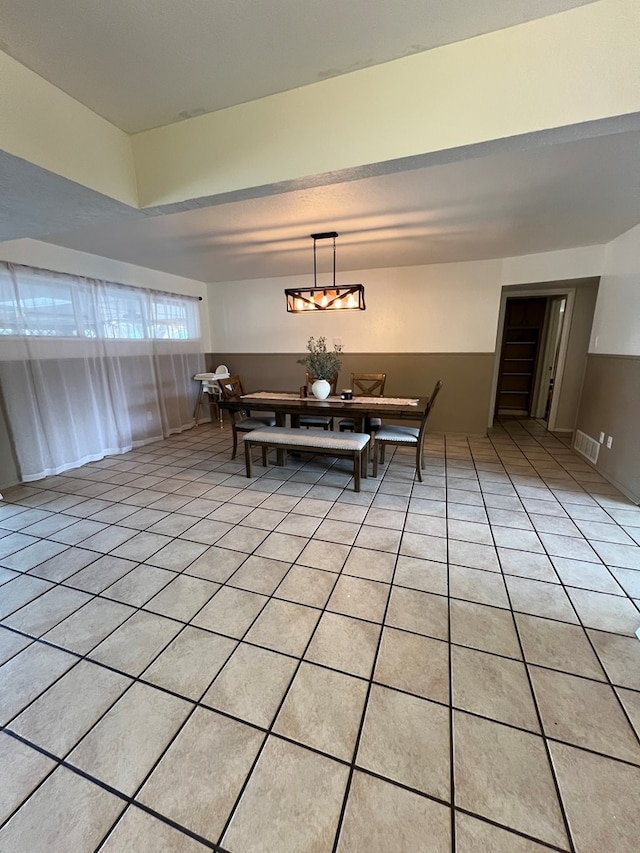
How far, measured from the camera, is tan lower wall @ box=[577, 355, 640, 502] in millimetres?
2873

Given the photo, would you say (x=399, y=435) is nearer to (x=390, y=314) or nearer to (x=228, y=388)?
(x=228, y=388)

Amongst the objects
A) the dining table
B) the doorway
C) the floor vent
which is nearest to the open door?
the doorway

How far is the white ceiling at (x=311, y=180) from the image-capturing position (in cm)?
111

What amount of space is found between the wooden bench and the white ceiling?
5.90ft

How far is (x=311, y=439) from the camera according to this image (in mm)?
3096

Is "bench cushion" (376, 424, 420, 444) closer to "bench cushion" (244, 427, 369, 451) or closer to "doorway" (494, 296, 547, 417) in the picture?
"bench cushion" (244, 427, 369, 451)

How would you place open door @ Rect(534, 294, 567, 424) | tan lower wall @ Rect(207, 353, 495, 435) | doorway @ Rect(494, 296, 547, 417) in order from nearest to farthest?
1. tan lower wall @ Rect(207, 353, 495, 435)
2. open door @ Rect(534, 294, 567, 424)
3. doorway @ Rect(494, 296, 547, 417)

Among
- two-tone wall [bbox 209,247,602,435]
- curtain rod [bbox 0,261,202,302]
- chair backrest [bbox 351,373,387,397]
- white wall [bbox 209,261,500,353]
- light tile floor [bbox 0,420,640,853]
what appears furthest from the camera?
white wall [bbox 209,261,500,353]

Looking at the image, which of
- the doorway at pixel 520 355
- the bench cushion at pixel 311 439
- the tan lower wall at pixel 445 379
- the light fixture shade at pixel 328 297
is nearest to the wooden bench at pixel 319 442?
the bench cushion at pixel 311 439

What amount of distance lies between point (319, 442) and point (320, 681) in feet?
6.33

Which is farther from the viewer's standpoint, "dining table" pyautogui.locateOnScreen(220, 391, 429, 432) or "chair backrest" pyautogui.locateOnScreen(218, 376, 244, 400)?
"chair backrest" pyautogui.locateOnScreen(218, 376, 244, 400)

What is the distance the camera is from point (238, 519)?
2.54 metres

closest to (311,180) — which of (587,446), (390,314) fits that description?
(390,314)

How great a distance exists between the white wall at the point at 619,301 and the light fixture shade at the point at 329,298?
7.77 feet
